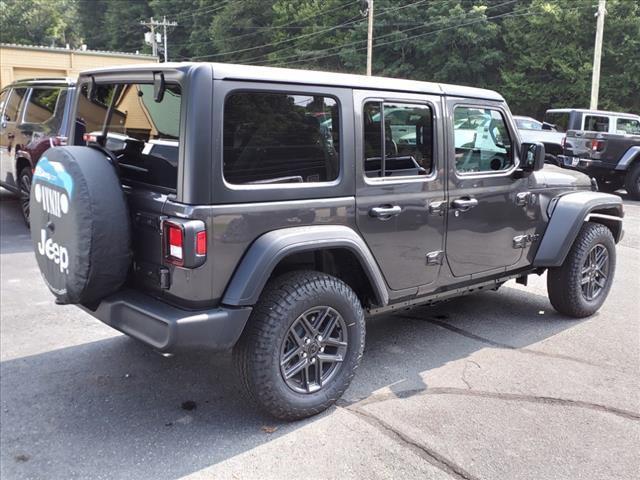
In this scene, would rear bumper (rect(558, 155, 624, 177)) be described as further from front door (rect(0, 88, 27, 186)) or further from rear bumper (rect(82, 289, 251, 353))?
rear bumper (rect(82, 289, 251, 353))

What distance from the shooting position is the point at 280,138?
322 centimetres

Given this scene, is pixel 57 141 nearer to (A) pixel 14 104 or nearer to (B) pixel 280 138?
(A) pixel 14 104

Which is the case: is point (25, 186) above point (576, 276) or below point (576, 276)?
above

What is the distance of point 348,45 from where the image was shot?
40500 millimetres

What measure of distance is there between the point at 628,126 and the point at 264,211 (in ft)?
44.5

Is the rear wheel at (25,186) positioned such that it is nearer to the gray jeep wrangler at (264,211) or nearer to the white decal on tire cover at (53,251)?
the gray jeep wrangler at (264,211)

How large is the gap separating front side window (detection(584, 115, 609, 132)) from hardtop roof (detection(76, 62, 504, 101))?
1141cm

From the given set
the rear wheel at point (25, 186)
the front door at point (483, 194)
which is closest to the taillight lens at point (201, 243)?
the front door at point (483, 194)

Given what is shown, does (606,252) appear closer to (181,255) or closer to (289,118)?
(289,118)

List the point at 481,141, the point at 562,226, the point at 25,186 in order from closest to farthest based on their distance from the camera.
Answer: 1. the point at 481,141
2. the point at 562,226
3. the point at 25,186

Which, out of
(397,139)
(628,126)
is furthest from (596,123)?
(397,139)

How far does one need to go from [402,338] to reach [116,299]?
7.43 ft

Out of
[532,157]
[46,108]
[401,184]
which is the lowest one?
[401,184]

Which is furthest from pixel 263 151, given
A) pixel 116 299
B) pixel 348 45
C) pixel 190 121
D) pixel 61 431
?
pixel 348 45
